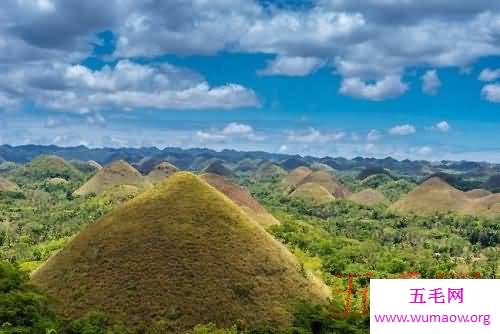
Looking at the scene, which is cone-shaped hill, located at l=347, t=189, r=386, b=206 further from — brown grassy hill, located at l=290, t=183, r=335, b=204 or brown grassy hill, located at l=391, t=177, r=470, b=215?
brown grassy hill, located at l=391, t=177, r=470, b=215

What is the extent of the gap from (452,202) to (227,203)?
379 feet

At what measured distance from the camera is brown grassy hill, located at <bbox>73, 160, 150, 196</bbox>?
17125cm

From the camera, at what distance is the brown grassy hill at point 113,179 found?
17125cm

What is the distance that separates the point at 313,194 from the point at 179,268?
13929 cm

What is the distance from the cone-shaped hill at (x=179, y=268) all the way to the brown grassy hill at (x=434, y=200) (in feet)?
358

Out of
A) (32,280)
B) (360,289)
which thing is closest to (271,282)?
(360,289)

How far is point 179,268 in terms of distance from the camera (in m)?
45.1

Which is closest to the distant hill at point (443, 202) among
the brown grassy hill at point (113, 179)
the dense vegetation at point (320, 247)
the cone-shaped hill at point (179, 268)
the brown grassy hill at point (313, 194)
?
the dense vegetation at point (320, 247)

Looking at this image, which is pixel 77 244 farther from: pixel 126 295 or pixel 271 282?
pixel 271 282

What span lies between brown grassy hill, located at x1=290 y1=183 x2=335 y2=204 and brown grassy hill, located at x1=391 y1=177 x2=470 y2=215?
23096 millimetres

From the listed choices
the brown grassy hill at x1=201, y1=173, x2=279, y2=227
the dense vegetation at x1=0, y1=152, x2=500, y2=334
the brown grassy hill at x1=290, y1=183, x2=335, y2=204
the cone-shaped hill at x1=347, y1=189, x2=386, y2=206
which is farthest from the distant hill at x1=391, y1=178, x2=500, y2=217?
the brown grassy hill at x1=201, y1=173, x2=279, y2=227

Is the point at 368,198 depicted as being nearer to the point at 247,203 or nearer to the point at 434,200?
the point at 434,200

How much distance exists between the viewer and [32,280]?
47.3 metres

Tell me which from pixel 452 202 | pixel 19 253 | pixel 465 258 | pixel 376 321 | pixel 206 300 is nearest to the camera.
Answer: pixel 376 321
